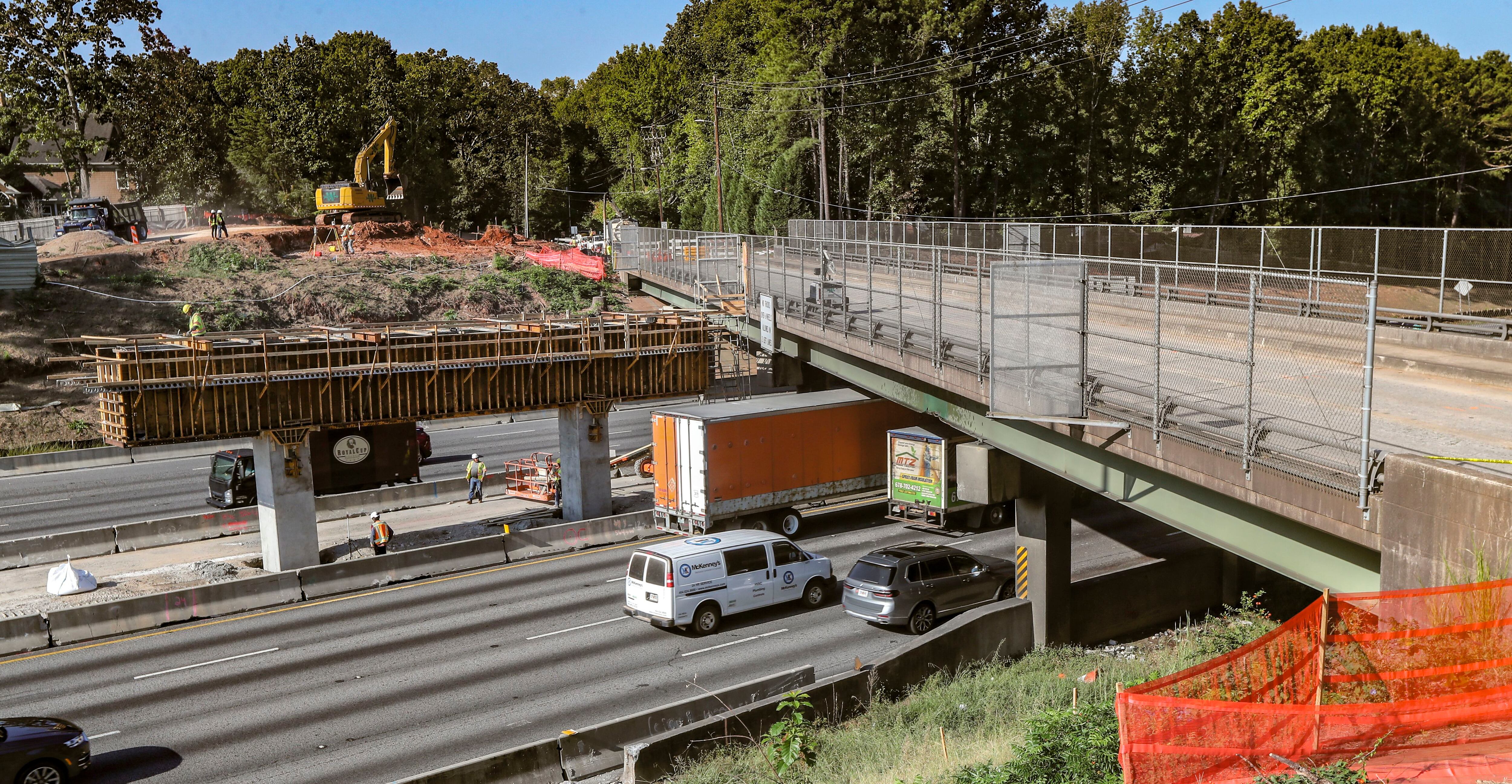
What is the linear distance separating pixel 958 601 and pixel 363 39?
11275 cm

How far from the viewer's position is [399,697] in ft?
61.8

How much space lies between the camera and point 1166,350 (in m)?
13.6

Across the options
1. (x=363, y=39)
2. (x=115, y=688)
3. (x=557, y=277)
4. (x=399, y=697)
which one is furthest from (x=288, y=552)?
(x=363, y=39)

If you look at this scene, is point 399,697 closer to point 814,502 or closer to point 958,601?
point 958,601

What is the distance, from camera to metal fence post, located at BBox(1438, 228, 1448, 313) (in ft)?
68.4

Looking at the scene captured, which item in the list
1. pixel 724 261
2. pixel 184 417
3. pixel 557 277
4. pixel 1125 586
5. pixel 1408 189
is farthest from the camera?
pixel 1408 189

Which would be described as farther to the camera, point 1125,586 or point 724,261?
point 724,261

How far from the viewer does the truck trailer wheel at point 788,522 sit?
2952cm

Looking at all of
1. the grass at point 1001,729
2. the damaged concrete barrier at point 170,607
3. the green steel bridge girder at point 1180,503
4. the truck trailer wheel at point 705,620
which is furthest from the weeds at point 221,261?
the grass at point 1001,729

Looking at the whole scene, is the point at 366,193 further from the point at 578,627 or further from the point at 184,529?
the point at 578,627

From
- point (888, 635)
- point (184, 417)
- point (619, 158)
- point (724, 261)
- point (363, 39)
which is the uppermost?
point (363, 39)

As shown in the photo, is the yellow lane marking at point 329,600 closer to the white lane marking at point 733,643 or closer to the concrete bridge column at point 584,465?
the concrete bridge column at point 584,465

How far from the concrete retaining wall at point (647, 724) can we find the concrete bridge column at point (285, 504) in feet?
47.8

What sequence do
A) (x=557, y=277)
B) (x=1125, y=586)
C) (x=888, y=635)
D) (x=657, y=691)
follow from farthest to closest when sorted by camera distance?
1. (x=557, y=277)
2. (x=1125, y=586)
3. (x=888, y=635)
4. (x=657, y=691)
